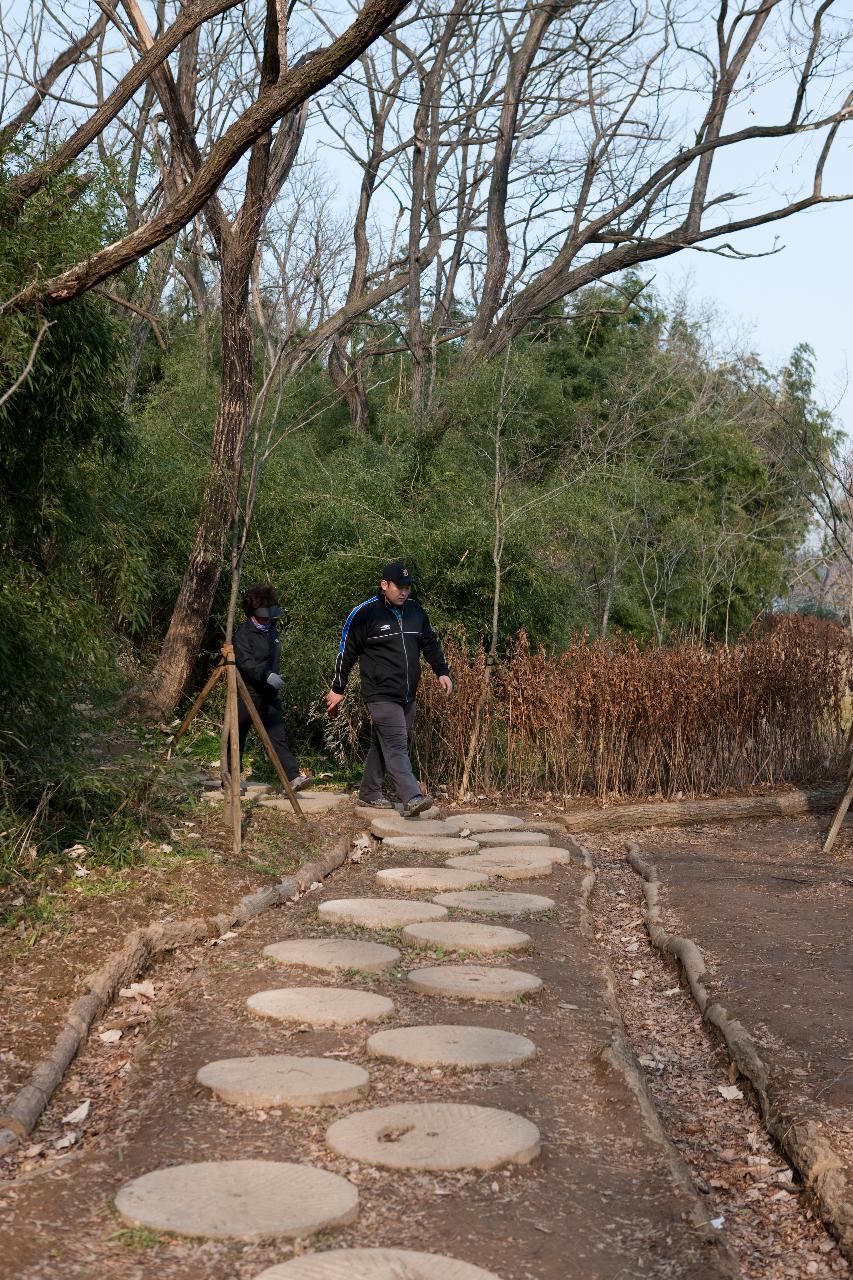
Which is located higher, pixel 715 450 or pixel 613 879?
pixel 715 450

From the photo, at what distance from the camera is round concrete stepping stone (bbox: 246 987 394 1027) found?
4.14 meters

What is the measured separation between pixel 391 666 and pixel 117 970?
375 centimetres

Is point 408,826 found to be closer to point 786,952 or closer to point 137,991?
point 786,952

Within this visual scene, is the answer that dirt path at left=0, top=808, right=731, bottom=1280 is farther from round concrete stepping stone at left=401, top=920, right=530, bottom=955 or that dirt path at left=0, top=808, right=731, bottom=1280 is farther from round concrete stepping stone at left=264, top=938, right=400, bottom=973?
round concrete stepping stone at left=401, top=920, right=530, bottom=955

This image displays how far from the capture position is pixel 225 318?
1055cm

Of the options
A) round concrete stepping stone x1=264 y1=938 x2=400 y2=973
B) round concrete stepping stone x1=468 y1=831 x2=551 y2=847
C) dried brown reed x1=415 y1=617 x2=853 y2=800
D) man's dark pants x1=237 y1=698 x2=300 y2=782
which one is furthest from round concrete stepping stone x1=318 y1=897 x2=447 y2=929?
dried brown reed x1=415 y1=617 x2=853 y2=800

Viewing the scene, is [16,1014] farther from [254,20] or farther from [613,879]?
[254,20]

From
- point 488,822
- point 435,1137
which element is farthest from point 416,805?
point 435,1137

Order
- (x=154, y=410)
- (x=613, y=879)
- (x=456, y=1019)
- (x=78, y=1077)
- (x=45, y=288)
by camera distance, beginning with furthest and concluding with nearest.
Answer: (x=154, y=410) → (x=613, y=879) → (x=45, y=288) → (x=456, y=1019) → (x=78, y=1077)

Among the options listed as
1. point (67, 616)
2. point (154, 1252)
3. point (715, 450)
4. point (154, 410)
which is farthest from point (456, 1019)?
point (715, 450)

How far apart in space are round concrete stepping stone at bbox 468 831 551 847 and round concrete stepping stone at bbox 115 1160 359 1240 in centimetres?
491

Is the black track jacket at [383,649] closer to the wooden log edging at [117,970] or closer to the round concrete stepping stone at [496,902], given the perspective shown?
the wooden log edging at [117,970]

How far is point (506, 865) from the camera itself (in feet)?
23.1

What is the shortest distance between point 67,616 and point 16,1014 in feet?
6.95
